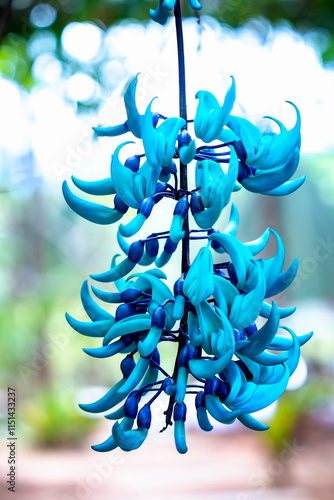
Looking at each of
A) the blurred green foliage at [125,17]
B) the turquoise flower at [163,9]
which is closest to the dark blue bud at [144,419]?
the turquoise flower at [163,9]

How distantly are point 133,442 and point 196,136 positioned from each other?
0.98ft

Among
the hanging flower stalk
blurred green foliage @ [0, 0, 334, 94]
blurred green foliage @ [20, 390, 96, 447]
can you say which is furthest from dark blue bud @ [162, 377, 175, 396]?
blurred green foliage @ [20, 390, 96, 447]

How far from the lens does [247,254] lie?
457 millimetres

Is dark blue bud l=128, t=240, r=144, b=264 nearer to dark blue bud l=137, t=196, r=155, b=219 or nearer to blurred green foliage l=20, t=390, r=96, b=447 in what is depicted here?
dark blue bud l=137, t=196, r=155, b=219

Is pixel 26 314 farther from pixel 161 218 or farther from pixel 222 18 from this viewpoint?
pixel 222 18

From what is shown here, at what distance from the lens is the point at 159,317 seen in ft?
1.45

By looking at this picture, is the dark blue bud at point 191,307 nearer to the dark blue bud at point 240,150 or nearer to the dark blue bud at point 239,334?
the dark blue bud at point 239,334

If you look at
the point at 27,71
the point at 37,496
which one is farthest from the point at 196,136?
the point at 37,496

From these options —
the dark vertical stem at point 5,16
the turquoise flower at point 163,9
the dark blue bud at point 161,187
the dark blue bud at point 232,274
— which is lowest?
the dark blue bud at point 232,274

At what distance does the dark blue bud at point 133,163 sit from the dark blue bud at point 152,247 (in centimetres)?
8

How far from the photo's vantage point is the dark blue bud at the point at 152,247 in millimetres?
511

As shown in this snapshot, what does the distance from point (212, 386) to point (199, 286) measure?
102mm

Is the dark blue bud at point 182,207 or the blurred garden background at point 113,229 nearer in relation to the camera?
the dark blue bud at point 182,207

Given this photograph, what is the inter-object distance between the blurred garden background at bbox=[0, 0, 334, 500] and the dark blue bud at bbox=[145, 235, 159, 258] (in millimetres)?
158
